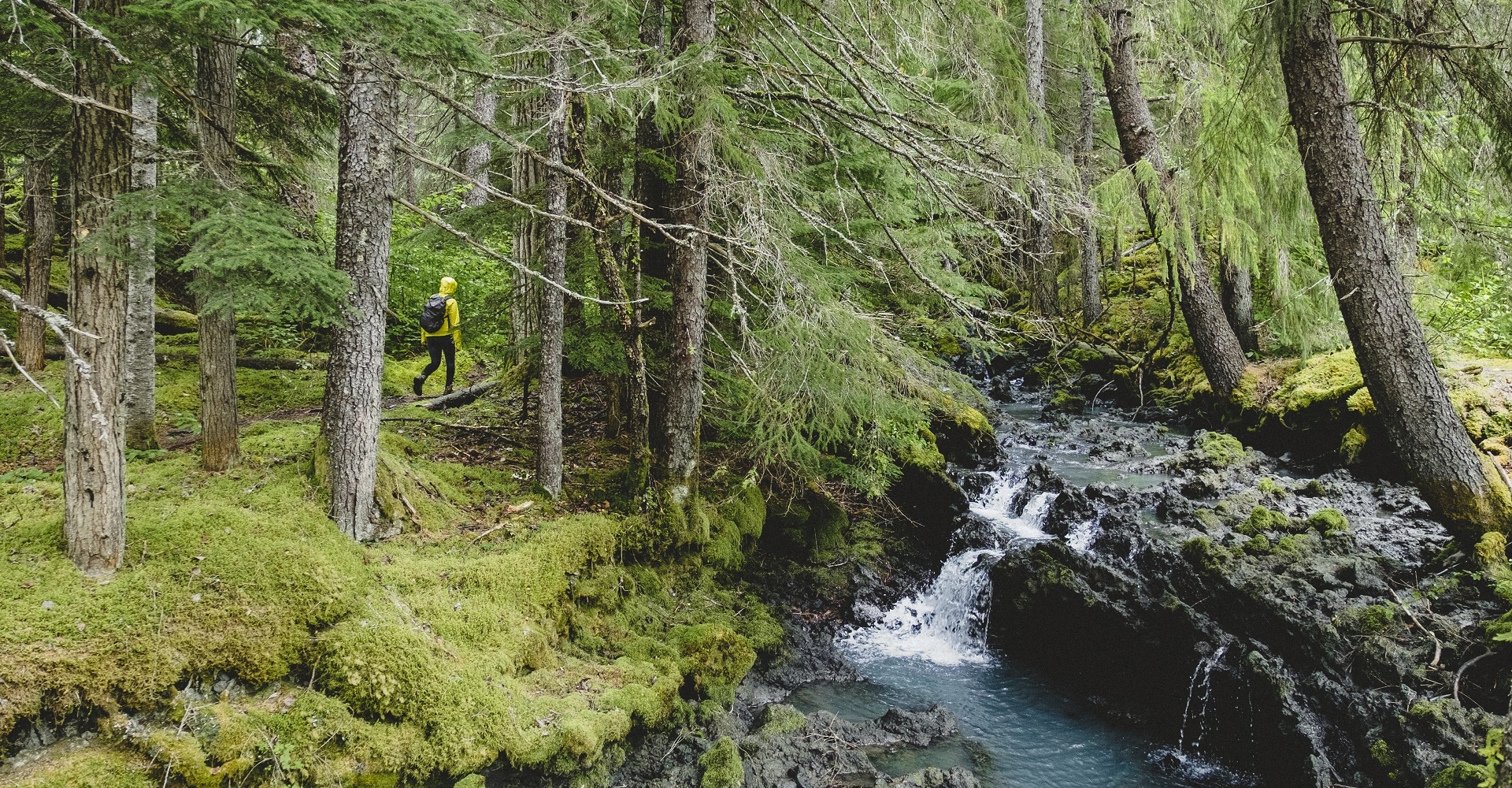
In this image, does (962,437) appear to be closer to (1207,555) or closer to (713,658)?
(1207,555)

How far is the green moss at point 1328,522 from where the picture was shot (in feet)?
25.0

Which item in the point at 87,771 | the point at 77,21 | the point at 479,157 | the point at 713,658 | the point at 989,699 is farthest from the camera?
the point at 479,157

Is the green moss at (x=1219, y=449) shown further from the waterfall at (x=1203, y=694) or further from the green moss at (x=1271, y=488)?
the waterfall at (x=1203, y=694)

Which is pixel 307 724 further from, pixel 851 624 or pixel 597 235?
pixel 851 624

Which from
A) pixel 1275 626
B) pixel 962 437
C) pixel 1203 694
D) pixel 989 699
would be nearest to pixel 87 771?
pixel 989 699

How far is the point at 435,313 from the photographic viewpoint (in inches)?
→ 420

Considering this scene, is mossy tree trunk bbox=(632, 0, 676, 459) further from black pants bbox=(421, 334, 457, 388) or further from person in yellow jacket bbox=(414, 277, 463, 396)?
black pants bbox=(421, 334, 457, 388)

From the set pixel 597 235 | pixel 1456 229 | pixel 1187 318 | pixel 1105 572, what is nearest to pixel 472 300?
pixel 597 235

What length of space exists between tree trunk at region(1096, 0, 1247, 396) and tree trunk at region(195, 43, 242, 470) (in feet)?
31.3

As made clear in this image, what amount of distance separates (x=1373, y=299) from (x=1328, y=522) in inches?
102

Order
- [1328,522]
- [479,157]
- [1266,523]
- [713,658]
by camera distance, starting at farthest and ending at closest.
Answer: [479,157] → [1266,523] → [1328,522] → [713,658]

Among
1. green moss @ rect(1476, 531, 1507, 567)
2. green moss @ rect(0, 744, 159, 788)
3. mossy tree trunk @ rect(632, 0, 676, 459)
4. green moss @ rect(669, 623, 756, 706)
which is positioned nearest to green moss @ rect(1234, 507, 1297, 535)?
green moss @ rect(1476, 531, 1507, 567)

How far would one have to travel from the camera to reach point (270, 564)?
16.0 feet

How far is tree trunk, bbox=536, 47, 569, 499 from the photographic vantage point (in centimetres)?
682
